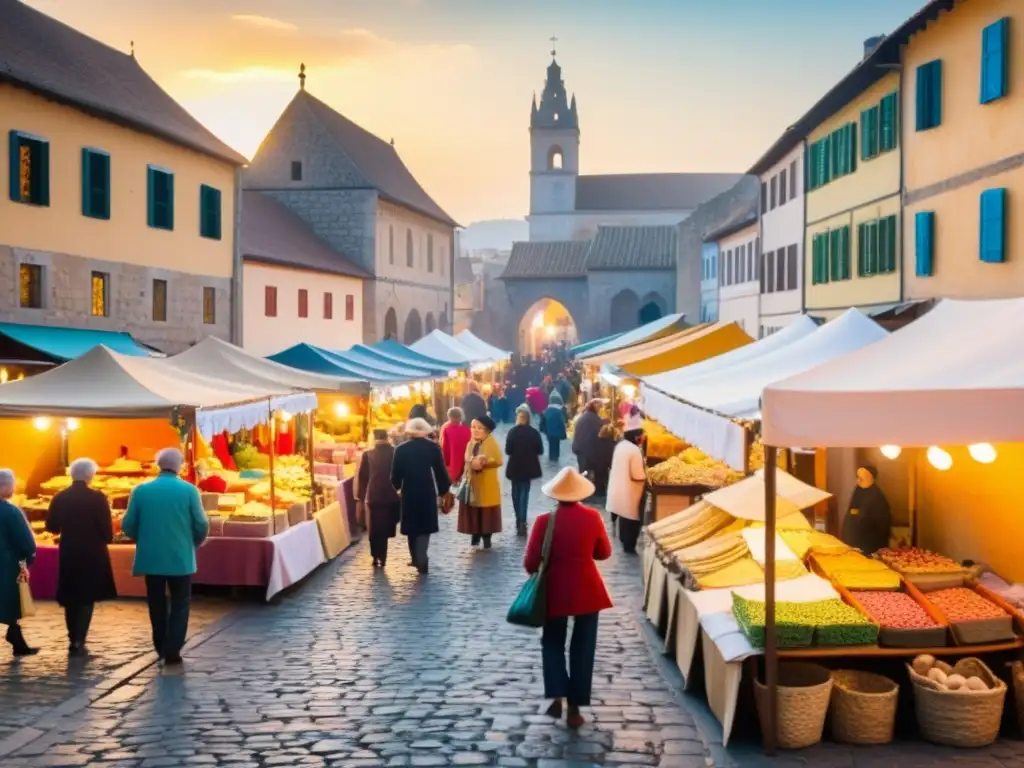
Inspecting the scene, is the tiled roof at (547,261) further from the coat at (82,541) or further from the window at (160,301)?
Result: the coat at (82,541)

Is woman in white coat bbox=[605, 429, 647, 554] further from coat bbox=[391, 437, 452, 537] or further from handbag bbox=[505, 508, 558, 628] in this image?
handbag bbox=[505, 508, 558, 628]

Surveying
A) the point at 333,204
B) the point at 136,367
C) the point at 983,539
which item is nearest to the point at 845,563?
the point at 983,539

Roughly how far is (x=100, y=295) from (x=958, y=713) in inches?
827

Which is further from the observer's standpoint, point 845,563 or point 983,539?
point 983,539

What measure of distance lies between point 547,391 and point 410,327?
456 inches

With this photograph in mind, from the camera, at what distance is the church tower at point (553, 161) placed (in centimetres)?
10694

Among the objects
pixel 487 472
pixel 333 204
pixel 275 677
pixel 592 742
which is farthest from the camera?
pixel 333 204

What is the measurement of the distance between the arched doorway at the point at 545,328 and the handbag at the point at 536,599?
74.5 metres

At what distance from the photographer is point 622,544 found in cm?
1630

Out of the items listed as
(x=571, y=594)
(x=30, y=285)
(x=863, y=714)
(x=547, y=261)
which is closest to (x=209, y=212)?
(x=30, y=285)

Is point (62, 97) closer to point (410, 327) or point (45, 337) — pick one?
point (45, 337)

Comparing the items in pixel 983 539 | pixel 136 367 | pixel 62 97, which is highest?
pixel 62 97

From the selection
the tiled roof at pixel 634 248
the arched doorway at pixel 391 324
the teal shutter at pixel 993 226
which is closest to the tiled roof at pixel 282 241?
the arched doorway at pixel 391 324

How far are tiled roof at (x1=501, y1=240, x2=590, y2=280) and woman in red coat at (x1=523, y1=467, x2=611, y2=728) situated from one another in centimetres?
6297
